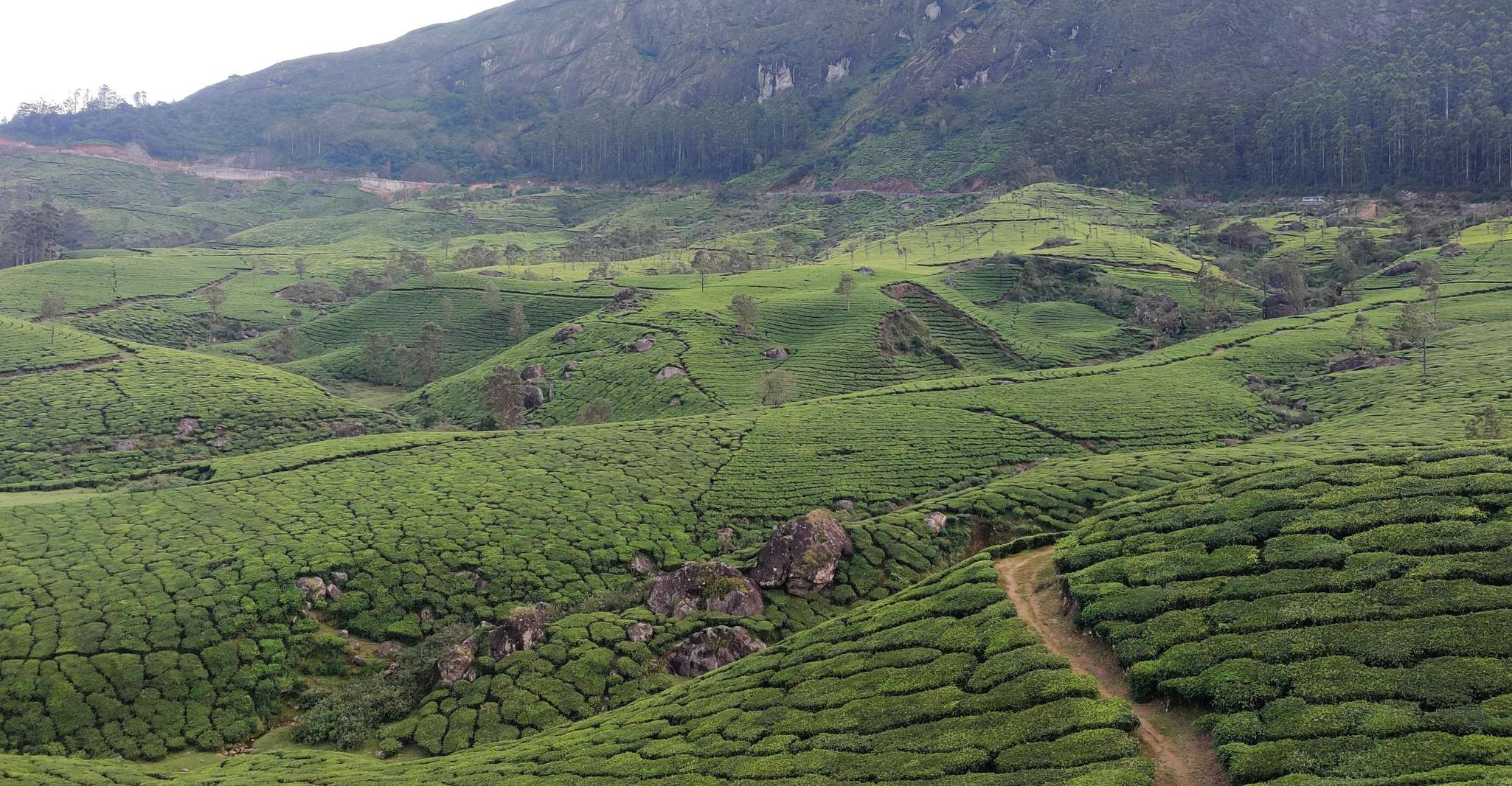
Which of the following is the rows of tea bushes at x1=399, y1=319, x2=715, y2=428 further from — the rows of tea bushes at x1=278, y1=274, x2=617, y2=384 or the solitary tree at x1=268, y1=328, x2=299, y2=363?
the solitary tree at x1=268, y1=328, x2=299, y2=363

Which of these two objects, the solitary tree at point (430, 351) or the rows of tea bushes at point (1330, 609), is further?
the solitary tree at point (430, 351)

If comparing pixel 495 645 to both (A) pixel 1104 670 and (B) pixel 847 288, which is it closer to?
(A) pixel 1104 670

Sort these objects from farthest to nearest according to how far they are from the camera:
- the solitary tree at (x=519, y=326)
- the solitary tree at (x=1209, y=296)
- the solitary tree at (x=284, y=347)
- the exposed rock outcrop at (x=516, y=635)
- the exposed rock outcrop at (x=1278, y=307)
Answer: the solitary tree at (x=284, y=347)
the solitary tree at (x=519, y=326)
the exposed rock outcrop at (x=1278, y=307)
the solitary tree at (x=1209, y=296)
the exposed rock outcrop at (x=516, y=635)

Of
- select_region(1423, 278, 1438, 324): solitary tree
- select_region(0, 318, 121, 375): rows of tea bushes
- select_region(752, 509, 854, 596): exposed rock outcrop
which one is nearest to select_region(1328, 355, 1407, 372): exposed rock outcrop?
select_region(1423, 278, 1438, 324): solitary tree

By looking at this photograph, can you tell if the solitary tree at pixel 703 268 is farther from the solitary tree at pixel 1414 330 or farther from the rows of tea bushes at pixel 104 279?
the rows of tea bushes at pixel 104 279

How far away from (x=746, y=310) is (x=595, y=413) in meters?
29.3

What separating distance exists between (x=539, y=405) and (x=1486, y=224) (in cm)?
16838

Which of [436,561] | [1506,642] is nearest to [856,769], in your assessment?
[1506,642]

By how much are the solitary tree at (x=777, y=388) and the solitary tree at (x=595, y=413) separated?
57.9 ft

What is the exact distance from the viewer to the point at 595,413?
9494 cm

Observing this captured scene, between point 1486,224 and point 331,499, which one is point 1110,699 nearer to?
point 331,499

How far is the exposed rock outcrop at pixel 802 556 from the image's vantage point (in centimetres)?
4678

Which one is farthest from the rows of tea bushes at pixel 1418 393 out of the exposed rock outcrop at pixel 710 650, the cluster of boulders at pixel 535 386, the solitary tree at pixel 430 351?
the solitary tree at pixel 430 351

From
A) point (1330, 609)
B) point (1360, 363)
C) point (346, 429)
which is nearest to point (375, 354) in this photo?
point (346, 429)
